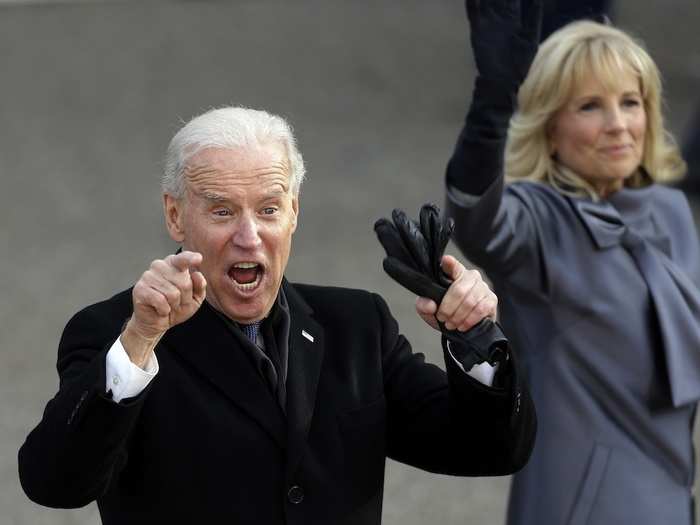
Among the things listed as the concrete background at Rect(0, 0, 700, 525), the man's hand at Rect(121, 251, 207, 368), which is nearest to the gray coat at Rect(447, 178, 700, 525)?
the man's hand at Rect(121, 251, 207, 368)

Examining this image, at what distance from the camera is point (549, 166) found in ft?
12.6

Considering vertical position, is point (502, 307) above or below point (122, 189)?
above

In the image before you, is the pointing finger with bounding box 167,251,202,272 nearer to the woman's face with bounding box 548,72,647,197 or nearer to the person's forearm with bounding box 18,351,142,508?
the person's forearm with bounding box 18,351,142,508

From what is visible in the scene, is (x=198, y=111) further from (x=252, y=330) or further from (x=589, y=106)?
(x=252, y=330)

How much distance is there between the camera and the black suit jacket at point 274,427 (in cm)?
257

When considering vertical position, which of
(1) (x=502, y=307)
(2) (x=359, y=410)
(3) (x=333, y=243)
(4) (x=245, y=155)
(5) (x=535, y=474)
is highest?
(4) (x=245, y=155)

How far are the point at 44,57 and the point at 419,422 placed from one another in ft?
26.9

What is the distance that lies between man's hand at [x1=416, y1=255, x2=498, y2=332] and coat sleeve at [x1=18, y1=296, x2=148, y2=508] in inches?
18.2

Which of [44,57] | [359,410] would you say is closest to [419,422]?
[359,410]

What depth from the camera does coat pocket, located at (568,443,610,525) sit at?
11.8 ft

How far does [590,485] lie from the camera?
362cm

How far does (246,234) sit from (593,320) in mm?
1229

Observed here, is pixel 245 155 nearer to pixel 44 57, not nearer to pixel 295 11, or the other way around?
pixel 44 57

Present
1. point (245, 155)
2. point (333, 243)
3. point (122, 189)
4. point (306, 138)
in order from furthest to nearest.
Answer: point (306, 138) < point (122, 189) < point (333, 243) < point (245, 155)
